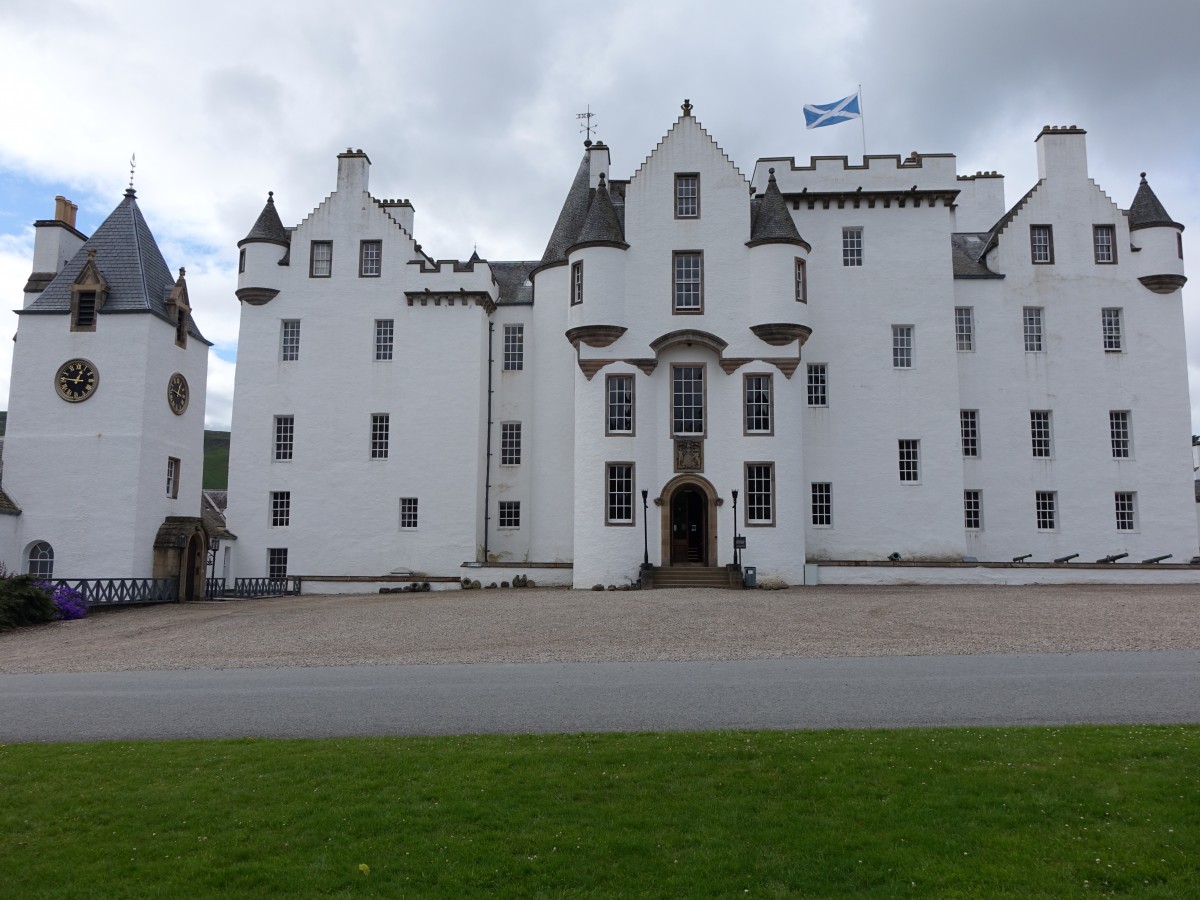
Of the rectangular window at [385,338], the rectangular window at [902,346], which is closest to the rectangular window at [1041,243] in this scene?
the rectangular window at [902,346]

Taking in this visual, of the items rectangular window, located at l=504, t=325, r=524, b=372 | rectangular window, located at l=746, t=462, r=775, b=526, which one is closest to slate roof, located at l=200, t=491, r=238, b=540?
rectangular window, located at l=504, t=325, r=524, b=372

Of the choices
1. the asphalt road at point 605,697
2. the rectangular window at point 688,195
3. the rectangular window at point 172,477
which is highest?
the rectangular window at point 688,195

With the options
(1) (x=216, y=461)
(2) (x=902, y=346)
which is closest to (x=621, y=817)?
(2) (x=902, y=346)

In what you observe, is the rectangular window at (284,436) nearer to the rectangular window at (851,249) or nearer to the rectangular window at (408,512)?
the rectangular window at (408,512)

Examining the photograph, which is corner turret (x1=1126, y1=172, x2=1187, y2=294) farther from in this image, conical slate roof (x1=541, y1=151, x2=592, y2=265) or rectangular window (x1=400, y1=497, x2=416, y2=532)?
rectangular window (x1=400, y1=497, x2=416, y2=532)

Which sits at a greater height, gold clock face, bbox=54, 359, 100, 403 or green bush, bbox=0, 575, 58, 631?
gold clock face, bbox=54, 359, 100, 403

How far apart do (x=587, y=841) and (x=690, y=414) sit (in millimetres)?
26934

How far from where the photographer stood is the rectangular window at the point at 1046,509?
35.3 meters

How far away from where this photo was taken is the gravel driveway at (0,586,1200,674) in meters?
16.2

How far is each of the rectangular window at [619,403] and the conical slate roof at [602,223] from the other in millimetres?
4875

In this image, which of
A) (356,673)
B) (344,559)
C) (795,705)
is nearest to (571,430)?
(344,559)

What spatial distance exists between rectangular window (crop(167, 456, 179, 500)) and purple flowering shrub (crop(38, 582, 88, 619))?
6.97 meters

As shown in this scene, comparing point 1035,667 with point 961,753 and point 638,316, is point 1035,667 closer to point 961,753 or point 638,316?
point 961,753

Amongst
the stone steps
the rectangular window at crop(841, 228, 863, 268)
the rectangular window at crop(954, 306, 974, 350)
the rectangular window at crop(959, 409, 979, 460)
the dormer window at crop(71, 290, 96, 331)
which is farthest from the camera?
the rectangular window at crop(954, 306, 974, 350)
